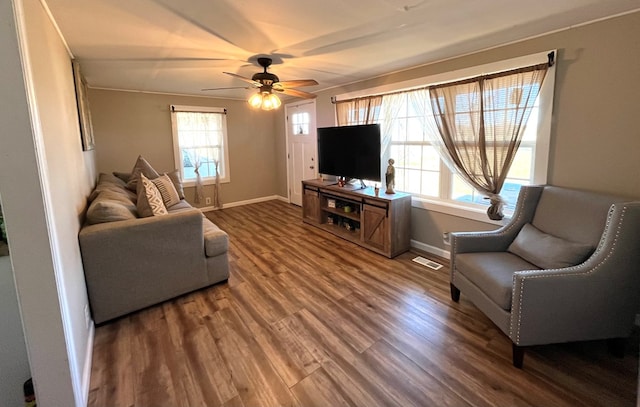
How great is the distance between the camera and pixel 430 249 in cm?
358

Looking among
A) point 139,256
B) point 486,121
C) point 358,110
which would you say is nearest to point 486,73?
point 486,121

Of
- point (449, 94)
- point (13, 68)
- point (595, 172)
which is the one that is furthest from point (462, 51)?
point (13, 68)

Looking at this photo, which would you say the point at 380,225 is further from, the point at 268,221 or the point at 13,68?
the point at 13,68

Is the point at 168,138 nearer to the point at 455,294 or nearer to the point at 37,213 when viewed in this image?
the point at 37,213

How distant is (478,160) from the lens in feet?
9.73

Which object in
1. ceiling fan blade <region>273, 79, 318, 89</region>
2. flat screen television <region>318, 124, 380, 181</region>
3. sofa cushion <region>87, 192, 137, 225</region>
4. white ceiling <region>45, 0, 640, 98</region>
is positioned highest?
white ceiling <region>45, 0, 640, 98</region>

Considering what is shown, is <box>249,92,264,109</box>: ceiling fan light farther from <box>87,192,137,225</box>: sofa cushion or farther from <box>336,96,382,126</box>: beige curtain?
<box>87,192,137,225</box>: sofa cushion

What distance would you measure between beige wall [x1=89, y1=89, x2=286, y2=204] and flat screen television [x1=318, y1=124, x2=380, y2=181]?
6.94 feet

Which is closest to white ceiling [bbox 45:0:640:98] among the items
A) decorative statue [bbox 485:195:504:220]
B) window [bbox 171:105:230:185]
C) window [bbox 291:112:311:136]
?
decorative statue [bbox 485:195:504:220]

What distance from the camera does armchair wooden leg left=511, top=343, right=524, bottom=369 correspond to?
5.89 feet

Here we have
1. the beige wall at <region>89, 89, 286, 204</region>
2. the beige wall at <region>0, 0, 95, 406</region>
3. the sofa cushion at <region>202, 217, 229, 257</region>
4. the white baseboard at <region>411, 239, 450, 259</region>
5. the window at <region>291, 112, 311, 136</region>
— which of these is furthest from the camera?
the window at <region>291, 112, 311, 136</region>

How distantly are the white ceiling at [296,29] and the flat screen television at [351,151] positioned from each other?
2.74 feet

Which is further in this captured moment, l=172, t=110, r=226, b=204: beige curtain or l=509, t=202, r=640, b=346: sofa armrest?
l=172, t=110, r=226, b=204: beige curtain

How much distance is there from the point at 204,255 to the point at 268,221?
230 cm
